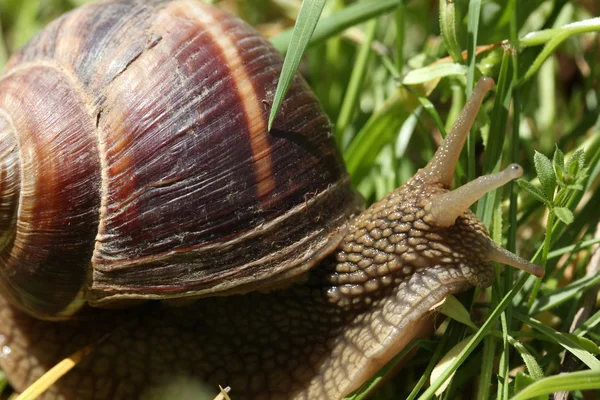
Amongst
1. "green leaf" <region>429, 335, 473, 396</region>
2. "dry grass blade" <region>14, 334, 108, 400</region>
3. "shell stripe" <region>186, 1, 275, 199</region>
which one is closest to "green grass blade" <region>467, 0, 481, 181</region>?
"green leaf" <region>429, 335, 473, 396</region>

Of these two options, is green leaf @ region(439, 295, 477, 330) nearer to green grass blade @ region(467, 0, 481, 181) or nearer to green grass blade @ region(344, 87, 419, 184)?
green grass blade @ region(467, 0, 481, 181)

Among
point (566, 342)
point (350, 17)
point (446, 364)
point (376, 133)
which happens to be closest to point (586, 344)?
point (566, 342)

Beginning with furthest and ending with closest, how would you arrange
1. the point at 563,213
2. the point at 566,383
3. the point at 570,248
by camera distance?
1. the point at 570,248
2. the point at 563,213
3. the point at 566,383

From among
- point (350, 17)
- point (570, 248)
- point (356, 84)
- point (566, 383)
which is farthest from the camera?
point (356, 84)

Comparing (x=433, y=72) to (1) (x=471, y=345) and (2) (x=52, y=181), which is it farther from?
(2) (x=52, y=181)

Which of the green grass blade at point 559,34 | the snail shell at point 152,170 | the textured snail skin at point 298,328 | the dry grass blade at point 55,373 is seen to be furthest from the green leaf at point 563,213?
the dry grass blade at point 55,373

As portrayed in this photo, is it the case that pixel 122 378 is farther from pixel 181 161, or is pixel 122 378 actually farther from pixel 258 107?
pixel 258 107
